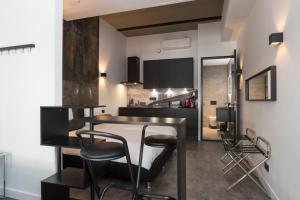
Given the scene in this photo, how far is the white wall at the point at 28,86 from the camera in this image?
6.91 ft

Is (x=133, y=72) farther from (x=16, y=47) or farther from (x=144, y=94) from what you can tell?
(x=16, y=47)

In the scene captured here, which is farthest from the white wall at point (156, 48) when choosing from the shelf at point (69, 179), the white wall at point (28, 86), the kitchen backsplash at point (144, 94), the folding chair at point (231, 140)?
the shelf at point (69, 179)

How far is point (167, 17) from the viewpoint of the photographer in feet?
17.0

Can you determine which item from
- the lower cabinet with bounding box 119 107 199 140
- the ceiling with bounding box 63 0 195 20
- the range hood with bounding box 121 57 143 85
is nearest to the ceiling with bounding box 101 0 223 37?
the range hood with bounding box 121 57 143 85

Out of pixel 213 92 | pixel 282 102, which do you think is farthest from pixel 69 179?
pixel 213 92

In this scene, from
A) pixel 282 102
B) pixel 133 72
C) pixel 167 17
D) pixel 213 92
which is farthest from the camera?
pixel 213 92

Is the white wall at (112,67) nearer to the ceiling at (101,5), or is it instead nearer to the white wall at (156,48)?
the white wall at (156,48)

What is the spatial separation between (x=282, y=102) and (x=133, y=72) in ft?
15.5

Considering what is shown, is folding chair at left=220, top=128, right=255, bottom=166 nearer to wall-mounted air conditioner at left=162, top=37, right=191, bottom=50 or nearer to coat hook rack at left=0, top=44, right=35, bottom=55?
coat hook rack at left=0, top=44, right=35, bottom=55

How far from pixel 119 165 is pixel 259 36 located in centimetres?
282

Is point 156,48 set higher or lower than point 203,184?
higher

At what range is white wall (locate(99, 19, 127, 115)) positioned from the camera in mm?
5312

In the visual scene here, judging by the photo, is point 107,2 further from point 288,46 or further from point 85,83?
point 288,46

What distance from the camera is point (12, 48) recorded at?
2248mm
